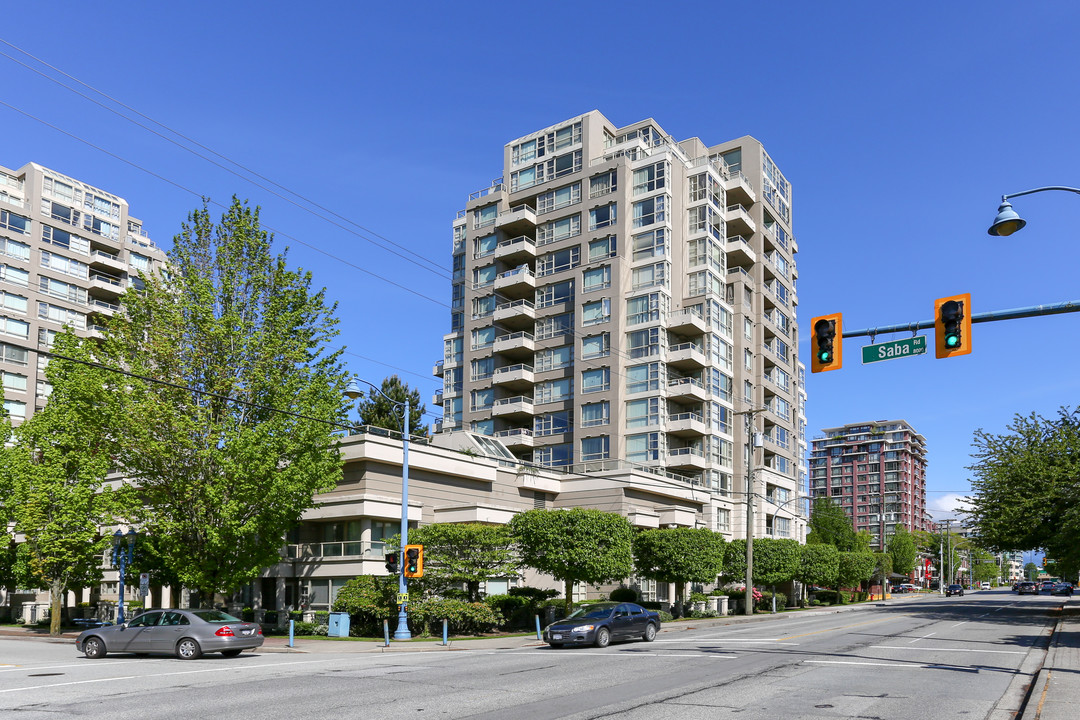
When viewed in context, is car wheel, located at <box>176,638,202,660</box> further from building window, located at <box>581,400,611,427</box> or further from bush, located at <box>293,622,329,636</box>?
building window, located at <box>581,400,611,427</box>

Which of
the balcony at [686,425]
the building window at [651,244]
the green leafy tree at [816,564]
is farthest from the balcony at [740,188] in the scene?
the green leafy tree at [816,564]

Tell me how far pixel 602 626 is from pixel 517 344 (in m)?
45.0

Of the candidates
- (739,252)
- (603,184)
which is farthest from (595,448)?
(739,252)

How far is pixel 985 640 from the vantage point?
30.3m

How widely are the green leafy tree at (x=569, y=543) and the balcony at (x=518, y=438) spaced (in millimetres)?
29482

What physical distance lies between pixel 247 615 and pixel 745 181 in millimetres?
56232

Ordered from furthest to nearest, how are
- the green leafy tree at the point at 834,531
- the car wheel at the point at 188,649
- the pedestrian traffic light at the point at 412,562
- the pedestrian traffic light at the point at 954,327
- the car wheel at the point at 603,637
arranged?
1. the green leafy tree at the point at 834,531
2. the pedestrian traffic light at the point at 412,562
3. the car wheel at the point at 603,637
4. the car wheel at the point at 188,649
5. the pedestrian traffic light at the point at 954,327

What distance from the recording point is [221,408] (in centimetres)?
3356

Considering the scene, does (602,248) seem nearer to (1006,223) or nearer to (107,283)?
(107,283)

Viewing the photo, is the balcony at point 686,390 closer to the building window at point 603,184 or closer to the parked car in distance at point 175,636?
the building window at point 603,184

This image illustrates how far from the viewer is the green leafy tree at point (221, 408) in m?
31.8

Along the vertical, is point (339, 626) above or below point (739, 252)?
below

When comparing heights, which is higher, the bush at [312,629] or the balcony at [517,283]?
the balcony at [517,283]

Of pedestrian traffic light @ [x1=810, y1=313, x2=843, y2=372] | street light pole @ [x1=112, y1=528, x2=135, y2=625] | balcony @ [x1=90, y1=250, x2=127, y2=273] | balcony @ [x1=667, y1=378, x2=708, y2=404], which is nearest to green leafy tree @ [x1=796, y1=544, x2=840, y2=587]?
balcony @ [x1=667, y1=378, x2=708, y2=404]
